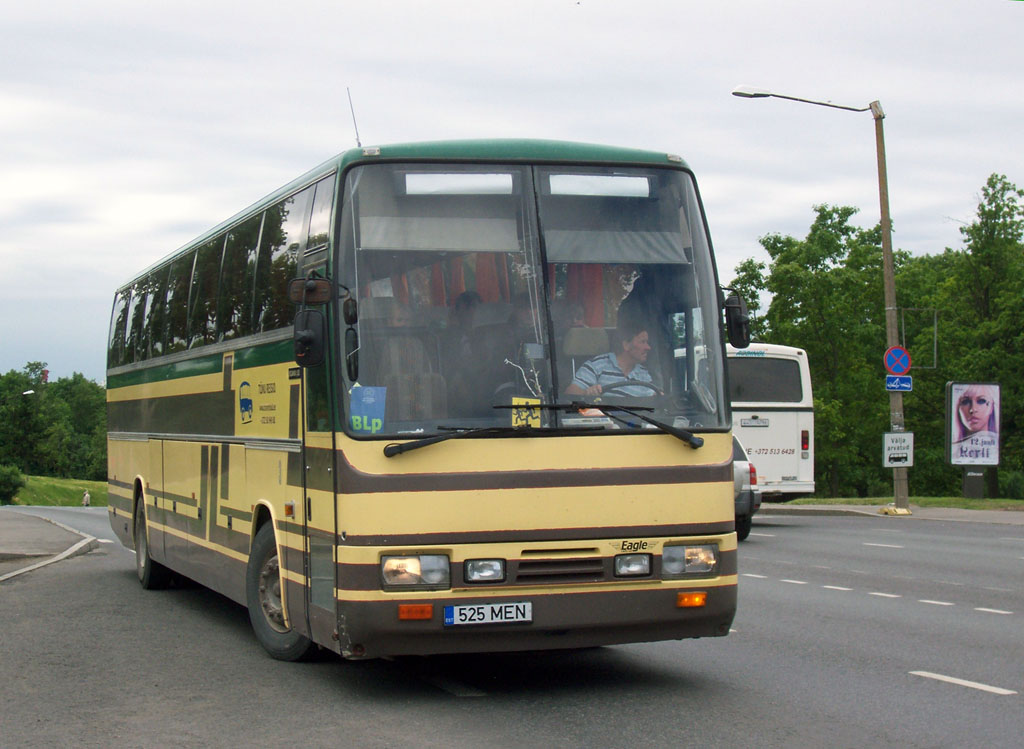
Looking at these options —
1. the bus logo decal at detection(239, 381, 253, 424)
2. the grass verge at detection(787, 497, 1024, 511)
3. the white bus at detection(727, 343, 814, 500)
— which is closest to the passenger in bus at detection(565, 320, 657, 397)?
the bus logo decal at detection(239, 381, 253, 424)

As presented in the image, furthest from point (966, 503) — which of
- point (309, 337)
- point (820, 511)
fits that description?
point (309, 337)

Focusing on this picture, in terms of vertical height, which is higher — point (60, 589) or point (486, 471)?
point (486, 471)

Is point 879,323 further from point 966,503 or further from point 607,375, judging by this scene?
point 607,375

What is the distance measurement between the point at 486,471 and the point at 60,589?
8.78m

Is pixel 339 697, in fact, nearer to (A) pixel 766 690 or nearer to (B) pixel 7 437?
(A) pixel 766 690

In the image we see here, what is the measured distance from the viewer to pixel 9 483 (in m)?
110

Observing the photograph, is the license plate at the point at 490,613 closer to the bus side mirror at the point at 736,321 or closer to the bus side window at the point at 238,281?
the bus side mirror at the point at 736,321

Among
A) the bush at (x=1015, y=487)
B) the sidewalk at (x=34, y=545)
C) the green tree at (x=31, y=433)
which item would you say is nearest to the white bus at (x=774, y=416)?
the sidewalk at (x=34, y=545)

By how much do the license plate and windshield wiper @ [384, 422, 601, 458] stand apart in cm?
90

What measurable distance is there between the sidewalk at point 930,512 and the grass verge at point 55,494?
288ft

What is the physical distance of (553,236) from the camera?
27.7 ft

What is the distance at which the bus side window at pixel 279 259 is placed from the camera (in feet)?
30.9

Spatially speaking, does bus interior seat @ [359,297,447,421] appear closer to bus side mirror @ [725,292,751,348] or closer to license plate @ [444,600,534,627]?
license plate @ [444,600,534,627]

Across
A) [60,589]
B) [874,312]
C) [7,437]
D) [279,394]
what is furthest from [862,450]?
[7,437]
